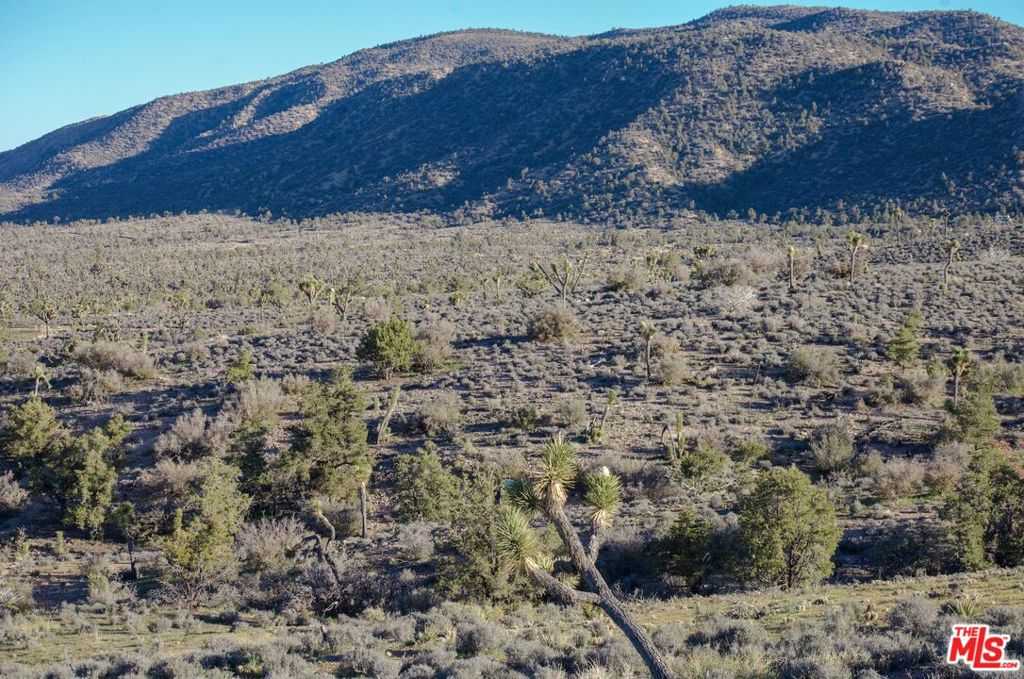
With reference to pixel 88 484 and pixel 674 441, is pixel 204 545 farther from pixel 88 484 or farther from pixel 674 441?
pixel 674 441

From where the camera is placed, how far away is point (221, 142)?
17962 centimetres

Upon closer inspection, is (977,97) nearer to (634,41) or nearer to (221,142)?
(634,41)

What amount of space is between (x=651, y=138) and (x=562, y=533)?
111822 mm

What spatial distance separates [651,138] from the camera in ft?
375

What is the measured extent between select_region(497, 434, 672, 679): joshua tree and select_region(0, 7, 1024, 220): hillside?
82636mm

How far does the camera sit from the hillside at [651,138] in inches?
3693

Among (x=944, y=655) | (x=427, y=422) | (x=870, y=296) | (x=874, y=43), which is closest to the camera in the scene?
(x=944, y=655)

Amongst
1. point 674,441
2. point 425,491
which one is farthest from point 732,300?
point 425,491

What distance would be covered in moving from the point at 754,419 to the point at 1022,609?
14.4 meters

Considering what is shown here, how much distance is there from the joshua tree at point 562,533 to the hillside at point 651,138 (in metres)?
82.6

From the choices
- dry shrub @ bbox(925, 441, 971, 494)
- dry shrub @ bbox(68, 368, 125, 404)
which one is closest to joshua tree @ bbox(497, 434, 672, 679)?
dry shrub @ bbox(925, 441, 971, 494)

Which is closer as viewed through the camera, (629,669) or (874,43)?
(629,669)

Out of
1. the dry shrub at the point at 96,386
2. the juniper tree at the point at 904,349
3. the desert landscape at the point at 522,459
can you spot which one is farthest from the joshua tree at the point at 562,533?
the dry shrub at the point at 96,386

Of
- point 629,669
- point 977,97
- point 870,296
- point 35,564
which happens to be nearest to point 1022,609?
point 629,669
